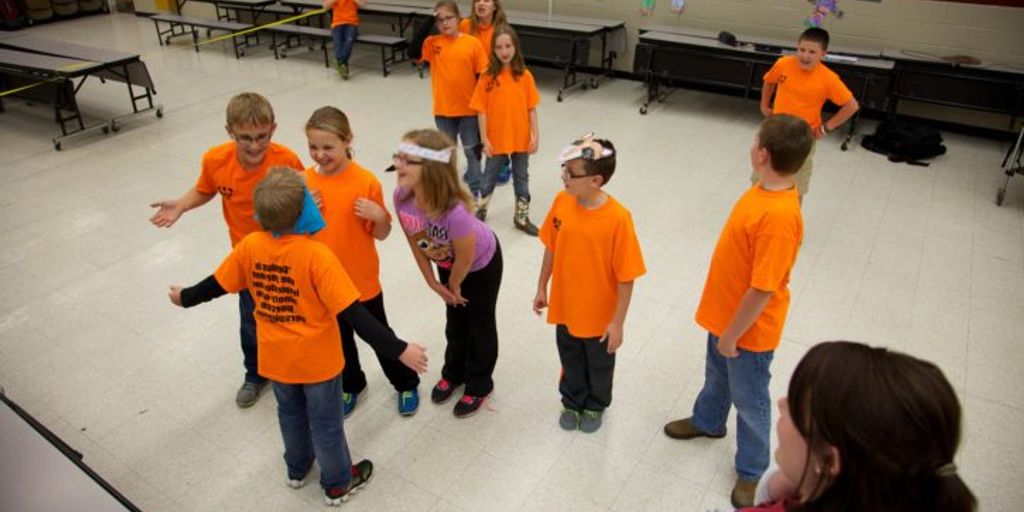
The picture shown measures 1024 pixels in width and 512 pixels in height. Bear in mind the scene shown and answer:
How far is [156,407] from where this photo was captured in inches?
106

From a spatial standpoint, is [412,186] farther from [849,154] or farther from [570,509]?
[849,154]

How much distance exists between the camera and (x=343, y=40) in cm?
761

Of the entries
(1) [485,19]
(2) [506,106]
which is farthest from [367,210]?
(1) [485,19]

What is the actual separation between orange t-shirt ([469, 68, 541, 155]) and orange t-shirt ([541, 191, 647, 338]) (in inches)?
69.3

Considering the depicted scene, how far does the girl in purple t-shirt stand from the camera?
209 cm

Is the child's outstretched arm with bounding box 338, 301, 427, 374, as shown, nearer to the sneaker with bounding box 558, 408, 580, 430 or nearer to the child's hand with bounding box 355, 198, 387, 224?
the child's hand with bounding box 355, 198, 387, 224

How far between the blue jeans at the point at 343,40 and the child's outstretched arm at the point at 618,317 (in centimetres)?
640

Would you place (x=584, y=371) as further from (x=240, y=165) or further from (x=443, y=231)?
(x=240, y=165)

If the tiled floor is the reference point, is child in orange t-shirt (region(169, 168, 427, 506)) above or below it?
above

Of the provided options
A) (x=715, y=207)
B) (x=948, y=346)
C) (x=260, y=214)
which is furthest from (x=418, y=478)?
(x=715, y=207)

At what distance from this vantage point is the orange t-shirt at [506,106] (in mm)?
3730

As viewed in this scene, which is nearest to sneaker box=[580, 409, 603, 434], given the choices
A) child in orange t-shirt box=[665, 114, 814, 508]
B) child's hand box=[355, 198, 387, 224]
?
child in orange t-shirt box=[665, 114, 814, 508]

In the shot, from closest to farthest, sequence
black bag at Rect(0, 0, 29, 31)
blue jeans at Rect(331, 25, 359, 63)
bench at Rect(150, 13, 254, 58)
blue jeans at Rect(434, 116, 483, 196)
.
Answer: blue jeans at Rect(434, 116, 483, 196), blue jeans at Rect(331, 25, 359, 63), bench at Rect(150, 13, 254, 58), black bag at Rect(0, 0, 29, 31)

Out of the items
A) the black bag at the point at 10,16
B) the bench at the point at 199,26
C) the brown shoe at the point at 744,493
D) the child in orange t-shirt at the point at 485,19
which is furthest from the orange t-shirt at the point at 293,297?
the black bag at the point at 10,16
